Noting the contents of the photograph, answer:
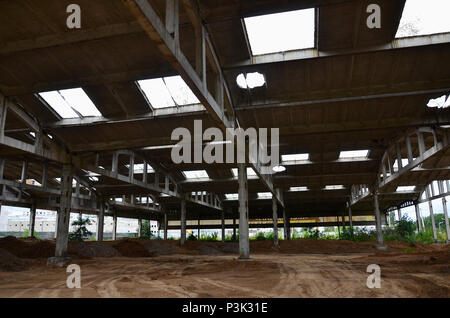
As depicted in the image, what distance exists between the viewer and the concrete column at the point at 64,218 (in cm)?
→ 1661

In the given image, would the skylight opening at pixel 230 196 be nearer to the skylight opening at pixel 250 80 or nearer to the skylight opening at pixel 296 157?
the skylight opening at pixel 296 157

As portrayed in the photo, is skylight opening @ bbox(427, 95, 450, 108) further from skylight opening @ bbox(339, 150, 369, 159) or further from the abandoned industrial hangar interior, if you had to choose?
skylight opening @ bbox(339, 150, 369, 159)

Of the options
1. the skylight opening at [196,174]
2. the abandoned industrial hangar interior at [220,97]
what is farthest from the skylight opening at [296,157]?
the skylight opening at [196,174]

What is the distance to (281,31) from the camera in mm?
11531

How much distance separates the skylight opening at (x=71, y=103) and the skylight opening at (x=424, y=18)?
43.9 feet

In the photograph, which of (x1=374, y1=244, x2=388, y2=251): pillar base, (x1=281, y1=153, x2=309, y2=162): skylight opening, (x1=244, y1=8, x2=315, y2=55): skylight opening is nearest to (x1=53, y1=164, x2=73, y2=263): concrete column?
(x1=244, y1=8, x2=315, y2=55): skylight opening

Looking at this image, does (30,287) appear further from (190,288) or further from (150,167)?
(150,167)

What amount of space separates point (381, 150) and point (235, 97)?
13302 mm

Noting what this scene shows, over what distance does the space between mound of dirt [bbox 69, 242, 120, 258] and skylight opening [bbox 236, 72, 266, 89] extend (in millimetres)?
14619

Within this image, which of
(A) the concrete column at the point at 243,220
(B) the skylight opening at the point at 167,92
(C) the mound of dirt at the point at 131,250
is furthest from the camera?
(C) the mound of dirt at the point at 131,250

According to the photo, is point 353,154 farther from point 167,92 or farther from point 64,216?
point 64,216

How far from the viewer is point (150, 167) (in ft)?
91.3

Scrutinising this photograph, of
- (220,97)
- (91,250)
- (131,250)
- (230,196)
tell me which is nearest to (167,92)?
(220,97)

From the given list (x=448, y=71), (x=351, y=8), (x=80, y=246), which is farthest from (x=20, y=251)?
(x=448, y=71)
